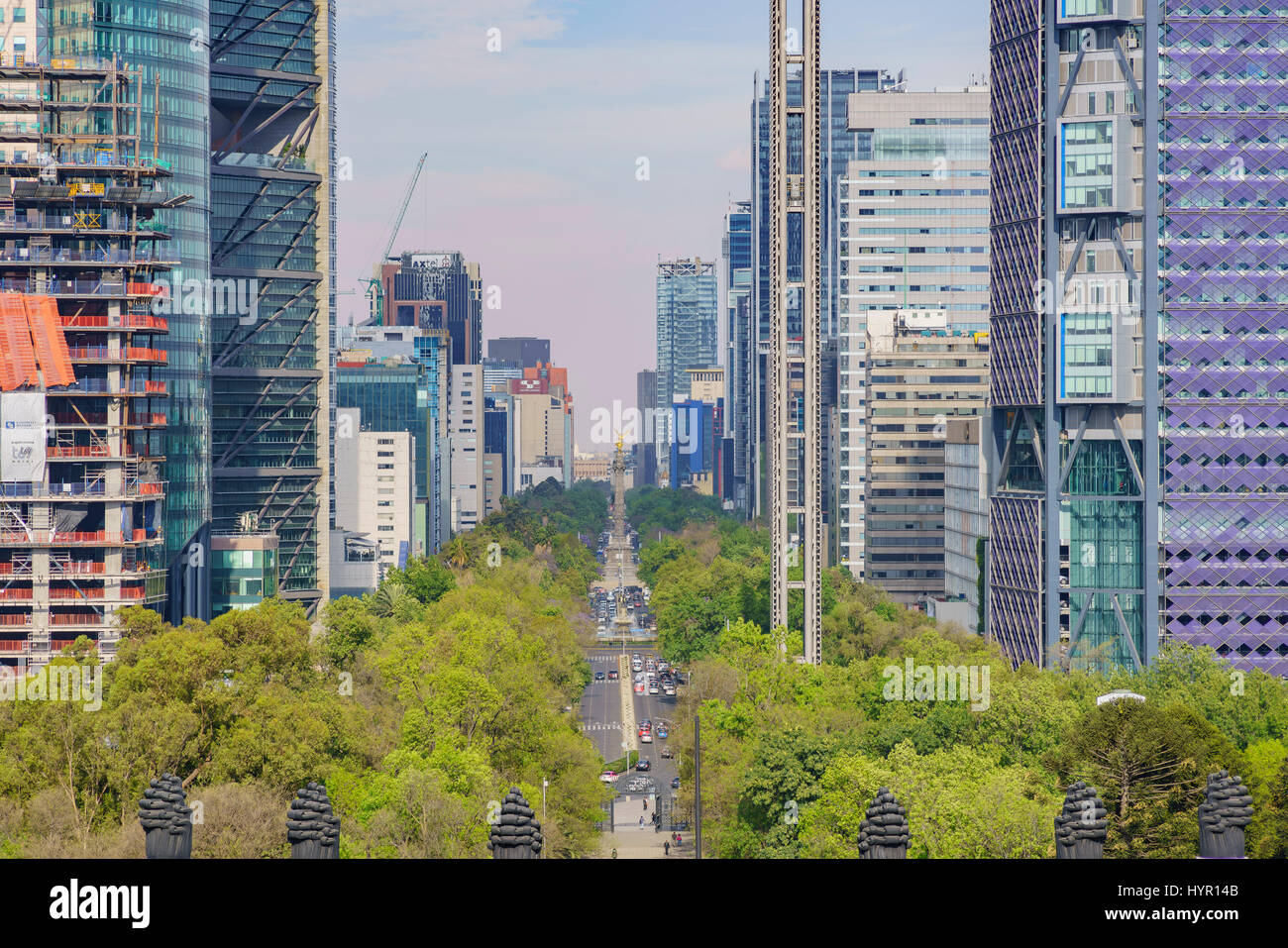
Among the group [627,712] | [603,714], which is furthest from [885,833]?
[627,712]

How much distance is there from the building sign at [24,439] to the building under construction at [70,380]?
51 millimetres

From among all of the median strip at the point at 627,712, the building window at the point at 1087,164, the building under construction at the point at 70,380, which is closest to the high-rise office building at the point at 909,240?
the median strip at the point at 627,712

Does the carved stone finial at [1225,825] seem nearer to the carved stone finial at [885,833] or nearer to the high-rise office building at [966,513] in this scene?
the carved stone finial at [885,833]

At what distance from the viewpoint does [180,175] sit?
102 meters

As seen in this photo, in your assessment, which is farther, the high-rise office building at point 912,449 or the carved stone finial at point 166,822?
the high-rise office building at point 912,449

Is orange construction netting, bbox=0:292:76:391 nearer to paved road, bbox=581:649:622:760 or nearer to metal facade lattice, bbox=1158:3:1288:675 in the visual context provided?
paved road, bbox=581:649:622:760

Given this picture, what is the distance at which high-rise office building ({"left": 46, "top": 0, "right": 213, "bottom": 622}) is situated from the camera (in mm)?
97250

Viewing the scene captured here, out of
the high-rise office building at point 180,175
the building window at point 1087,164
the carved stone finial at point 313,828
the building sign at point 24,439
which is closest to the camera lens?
the carved stone finial at point 313,828

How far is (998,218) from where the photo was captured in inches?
4003

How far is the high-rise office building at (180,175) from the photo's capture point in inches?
3829

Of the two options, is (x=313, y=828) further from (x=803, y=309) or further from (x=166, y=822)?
(x=803, y=309)

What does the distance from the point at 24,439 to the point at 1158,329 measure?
64.6m

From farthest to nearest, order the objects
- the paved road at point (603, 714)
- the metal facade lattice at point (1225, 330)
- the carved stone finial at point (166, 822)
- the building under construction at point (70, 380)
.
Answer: the paved road at point (603, 714) → the metal facade lattice at point (1225, 330) → the building under construction at point (70, 380) → the carved stone finial at point (166, 822)
